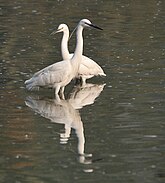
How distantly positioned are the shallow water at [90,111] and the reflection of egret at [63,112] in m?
0.01

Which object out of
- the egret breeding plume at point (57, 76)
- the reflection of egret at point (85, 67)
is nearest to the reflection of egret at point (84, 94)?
the reflection of egret at point (85, 67)

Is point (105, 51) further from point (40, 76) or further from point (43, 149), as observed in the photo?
point (43, 149)

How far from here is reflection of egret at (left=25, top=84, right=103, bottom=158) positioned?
12.5 meters

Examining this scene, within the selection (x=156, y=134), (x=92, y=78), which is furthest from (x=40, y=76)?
(x=156, y=134)

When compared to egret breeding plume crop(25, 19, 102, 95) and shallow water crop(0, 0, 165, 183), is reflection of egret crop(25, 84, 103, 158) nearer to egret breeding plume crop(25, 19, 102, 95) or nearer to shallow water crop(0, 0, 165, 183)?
shallow water crop(0, 0, 165, 183)

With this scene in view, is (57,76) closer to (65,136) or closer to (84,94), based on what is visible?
(84,94)

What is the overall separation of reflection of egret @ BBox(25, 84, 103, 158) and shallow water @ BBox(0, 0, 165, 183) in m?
0.01

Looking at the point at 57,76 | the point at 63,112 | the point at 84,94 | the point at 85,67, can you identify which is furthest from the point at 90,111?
the point at 85,67

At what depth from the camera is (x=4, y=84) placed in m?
16.2

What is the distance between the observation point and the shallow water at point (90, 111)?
421 inches

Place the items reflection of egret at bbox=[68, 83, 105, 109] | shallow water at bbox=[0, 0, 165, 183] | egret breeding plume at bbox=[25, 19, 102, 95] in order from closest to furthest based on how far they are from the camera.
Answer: shallow water at bbox=[0, 0, 165, 183], reflection of egret at bbox=[68, 83, 105, 109], egret breeding plume at bbox=[25, 19, 102, 95]

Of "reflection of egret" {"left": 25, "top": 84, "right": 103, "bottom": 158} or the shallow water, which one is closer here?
the shallow water

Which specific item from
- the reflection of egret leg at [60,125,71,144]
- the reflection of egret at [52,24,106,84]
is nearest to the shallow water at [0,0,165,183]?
the reflection of egret leg at [60,125,71,144]

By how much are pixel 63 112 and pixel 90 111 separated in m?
0.42
